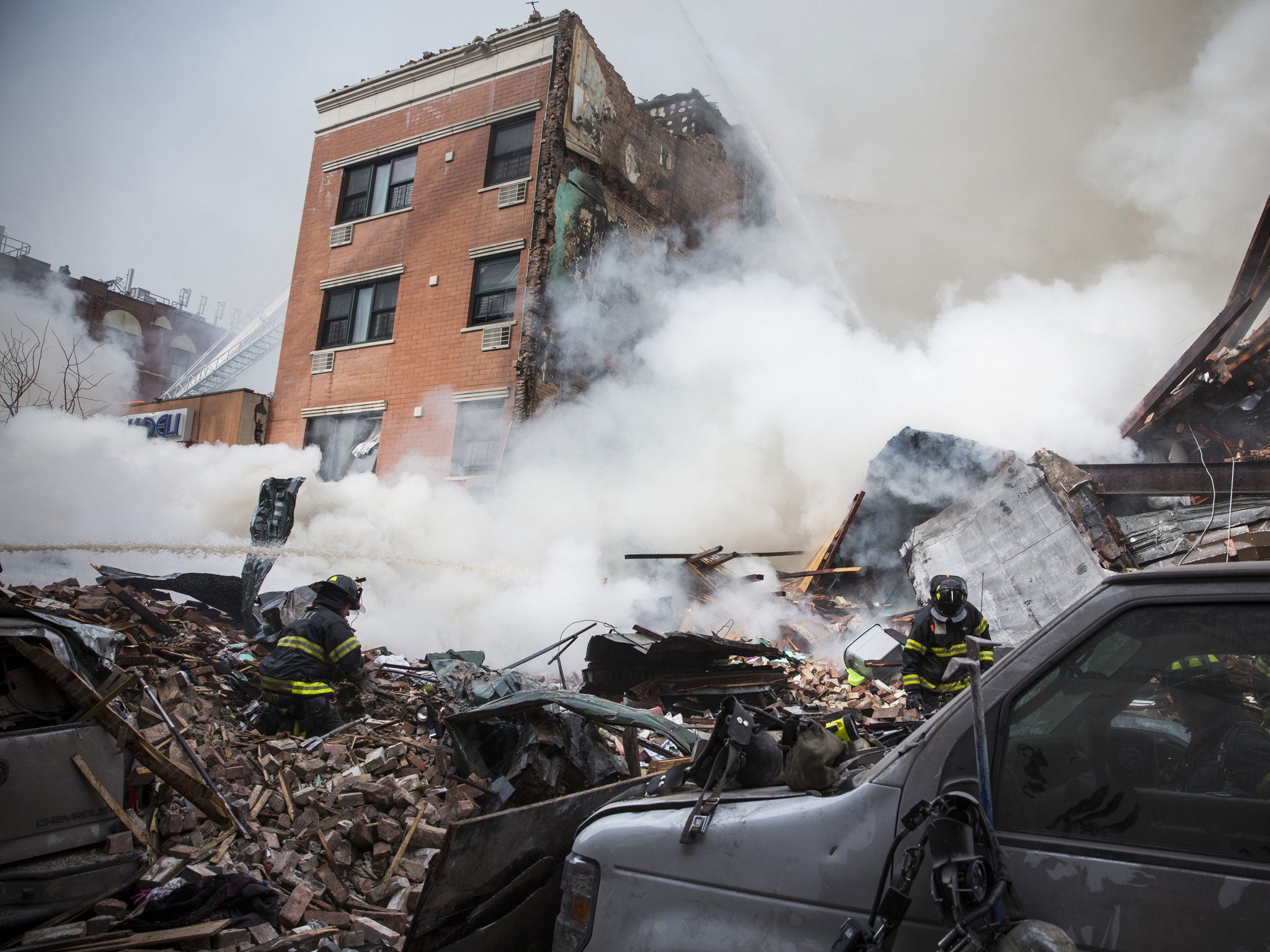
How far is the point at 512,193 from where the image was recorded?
569 inches

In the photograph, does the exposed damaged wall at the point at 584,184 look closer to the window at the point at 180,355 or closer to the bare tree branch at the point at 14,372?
the bare tree branch at the point at 14,372

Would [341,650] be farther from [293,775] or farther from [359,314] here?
[359,314]

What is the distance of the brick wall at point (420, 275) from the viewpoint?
14.3 m

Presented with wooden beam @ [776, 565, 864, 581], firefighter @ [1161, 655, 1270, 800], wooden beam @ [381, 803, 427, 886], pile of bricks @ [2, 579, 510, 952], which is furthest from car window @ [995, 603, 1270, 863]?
wooden beam @ [776, 565, 864, 581]

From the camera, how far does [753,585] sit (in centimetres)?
1148

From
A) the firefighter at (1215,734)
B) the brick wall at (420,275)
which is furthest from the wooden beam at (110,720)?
the brick wall at (420,275)

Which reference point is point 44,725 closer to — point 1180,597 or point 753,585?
point 1180,597

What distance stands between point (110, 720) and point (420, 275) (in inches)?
512

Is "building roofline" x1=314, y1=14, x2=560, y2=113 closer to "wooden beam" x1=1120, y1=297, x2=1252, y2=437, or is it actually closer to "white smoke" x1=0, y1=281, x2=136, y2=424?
"white smoke" x1=0, y1=281, x2=136, y2=424

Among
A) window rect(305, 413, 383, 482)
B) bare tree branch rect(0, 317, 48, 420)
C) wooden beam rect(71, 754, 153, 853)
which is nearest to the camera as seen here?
wooden beam rect(71, 754, 153, 853)

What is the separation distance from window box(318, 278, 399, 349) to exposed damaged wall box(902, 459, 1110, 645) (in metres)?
11.7

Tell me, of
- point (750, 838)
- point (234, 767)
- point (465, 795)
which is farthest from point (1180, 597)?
point (234, 767)

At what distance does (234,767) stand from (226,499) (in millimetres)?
9780

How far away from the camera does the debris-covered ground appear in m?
3.52
